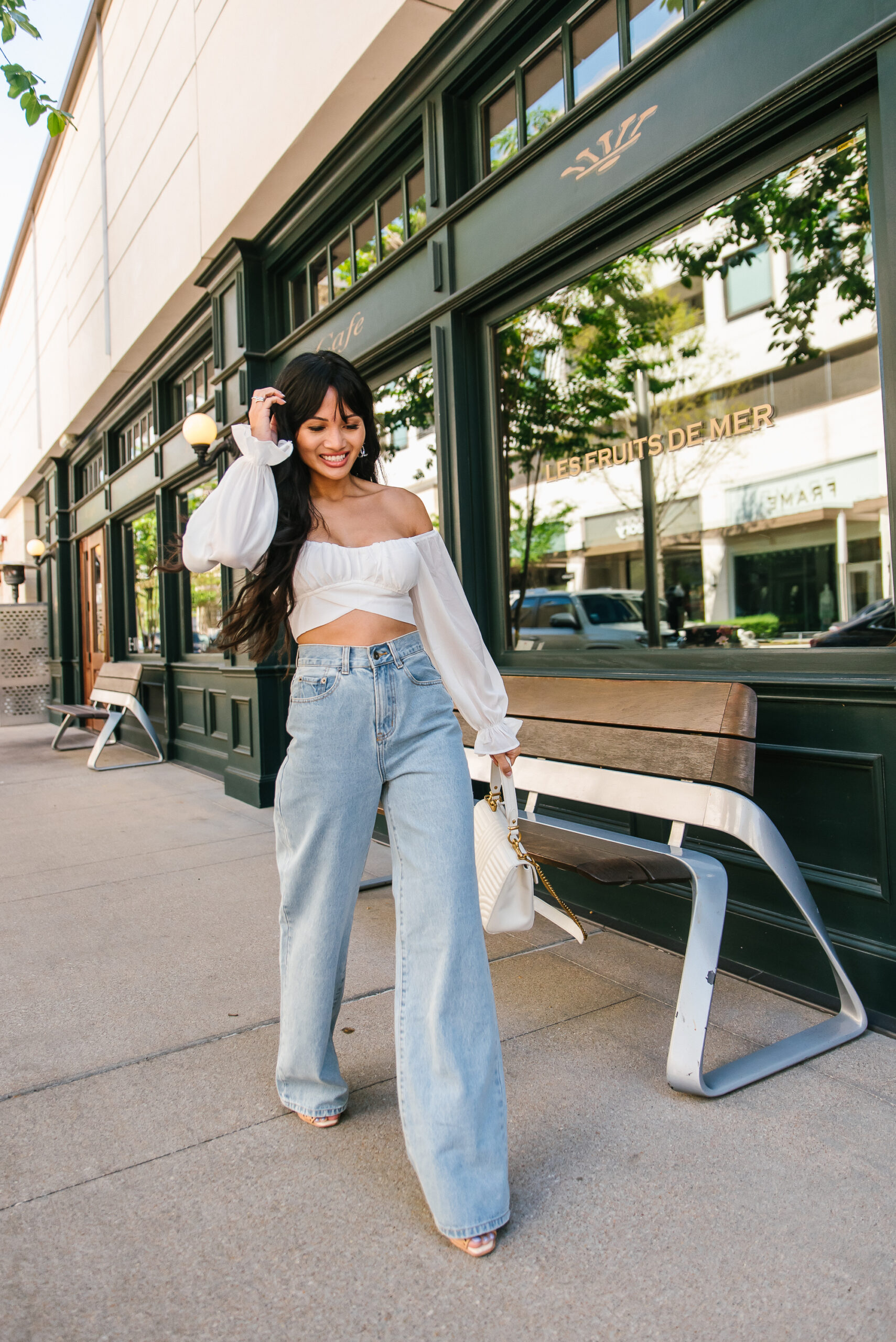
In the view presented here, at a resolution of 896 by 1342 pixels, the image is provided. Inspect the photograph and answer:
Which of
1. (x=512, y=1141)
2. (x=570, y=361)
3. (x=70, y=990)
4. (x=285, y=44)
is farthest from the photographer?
(x=285, y=44)

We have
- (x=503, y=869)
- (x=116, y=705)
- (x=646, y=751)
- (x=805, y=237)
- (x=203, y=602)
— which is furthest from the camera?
(x=116, y=705)

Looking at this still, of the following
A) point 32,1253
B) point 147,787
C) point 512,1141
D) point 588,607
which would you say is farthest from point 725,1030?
point 147,787

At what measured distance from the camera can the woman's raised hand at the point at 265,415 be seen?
2035mm

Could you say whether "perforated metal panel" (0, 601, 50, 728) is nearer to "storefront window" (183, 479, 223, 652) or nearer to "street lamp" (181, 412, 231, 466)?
"storefront window" (183, 479, 223, 652)

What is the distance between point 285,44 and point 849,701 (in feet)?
18.2

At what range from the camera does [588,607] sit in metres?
4.51

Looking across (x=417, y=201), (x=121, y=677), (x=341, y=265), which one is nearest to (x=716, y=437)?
(x=417, y=201)

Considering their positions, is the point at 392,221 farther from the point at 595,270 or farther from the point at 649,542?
the point at 649,542

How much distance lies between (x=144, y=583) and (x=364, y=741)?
32.0 ft

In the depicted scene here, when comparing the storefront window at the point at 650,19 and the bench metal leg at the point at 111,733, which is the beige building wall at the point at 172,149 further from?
the bench metal leg at the point at 111,733

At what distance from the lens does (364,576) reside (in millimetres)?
2084

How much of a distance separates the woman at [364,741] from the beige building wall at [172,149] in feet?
11.8

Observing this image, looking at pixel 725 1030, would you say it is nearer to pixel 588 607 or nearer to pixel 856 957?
pixel 856 957

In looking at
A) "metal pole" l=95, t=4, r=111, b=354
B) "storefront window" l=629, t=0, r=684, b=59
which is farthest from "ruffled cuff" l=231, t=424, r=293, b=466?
"metal pole" l=95, t=4, r=111, b=354
